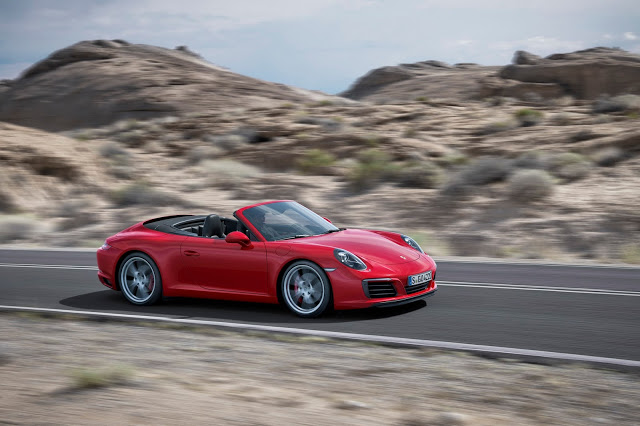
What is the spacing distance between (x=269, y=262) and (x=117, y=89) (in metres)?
57.2

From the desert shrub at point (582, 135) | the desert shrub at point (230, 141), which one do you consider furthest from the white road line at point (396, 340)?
the desert shrub at point (230, 141)

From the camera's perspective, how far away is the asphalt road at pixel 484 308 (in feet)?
23.2

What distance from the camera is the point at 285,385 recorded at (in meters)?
5.47

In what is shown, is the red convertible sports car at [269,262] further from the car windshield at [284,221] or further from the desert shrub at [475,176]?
the desert shrub at [475,176]

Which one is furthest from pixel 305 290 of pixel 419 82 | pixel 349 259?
pixel 419 82

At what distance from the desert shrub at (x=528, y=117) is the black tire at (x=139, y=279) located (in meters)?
27.5

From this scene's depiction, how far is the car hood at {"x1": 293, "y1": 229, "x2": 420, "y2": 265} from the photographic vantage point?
8062 mm

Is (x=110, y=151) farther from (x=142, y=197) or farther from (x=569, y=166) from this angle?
(x=569, y=166)

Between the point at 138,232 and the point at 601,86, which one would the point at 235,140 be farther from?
the point at 601,86

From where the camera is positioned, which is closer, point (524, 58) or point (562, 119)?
point (562, 119)

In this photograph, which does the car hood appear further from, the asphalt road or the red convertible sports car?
the asphalt road

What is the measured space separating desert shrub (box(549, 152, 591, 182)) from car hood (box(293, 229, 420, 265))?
1500cm

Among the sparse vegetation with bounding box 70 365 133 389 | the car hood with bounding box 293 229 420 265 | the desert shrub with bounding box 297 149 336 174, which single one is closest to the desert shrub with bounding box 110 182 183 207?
the desert shrub with bounding box 297 149 336 174

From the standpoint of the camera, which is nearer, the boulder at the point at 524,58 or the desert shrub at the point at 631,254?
the desert shrub at the point at 631,254
